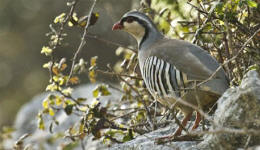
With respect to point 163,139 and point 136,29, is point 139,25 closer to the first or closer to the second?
point 136,29

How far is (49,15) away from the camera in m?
15.1

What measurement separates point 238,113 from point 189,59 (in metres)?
1.00

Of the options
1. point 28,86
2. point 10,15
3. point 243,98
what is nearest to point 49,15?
point 10,15

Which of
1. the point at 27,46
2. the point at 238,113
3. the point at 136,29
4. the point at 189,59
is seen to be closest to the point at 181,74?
the point at 189,59

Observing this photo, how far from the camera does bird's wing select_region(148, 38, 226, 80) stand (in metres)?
3.91

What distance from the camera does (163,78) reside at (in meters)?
4.06

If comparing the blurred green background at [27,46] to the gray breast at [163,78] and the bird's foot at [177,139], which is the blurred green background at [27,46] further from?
the bird's foot at [177,139]

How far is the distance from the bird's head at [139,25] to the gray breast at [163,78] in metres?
0.52

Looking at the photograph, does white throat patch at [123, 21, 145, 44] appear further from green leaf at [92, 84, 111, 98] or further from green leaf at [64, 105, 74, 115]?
green leaf at [64, 105, 74, 115]

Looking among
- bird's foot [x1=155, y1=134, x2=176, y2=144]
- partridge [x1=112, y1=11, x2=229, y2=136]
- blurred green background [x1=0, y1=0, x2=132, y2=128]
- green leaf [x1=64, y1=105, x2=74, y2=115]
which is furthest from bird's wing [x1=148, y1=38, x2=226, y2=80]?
blurred green background [x1=0, y1=0, x2=132, y2=128]

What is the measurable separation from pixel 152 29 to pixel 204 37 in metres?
0.46

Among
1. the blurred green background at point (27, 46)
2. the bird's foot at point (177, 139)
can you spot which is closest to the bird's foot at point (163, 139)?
the bird's foot at point (177, 139)

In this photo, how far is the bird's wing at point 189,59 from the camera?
3908 millimetres

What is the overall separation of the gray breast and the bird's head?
516 mm
